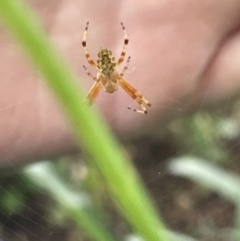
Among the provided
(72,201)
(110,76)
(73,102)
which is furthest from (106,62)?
(73,102)

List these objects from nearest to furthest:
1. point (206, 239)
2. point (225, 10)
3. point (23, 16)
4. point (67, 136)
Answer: point (23, 16) → point (225, 10) → point (67, 136) → point (206, 239)

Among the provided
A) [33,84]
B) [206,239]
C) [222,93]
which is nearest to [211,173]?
[222,93]

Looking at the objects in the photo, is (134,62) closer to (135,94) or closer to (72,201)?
(135,94)

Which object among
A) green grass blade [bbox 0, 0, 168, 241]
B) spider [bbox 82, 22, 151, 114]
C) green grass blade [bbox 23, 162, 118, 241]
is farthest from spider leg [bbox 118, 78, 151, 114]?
green grass blade [bbox 0, 0, 168, 241]

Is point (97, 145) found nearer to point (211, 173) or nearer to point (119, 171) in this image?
point (119, 171)

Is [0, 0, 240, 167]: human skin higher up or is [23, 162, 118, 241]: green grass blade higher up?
[0, 0, 240, 167]: human skin

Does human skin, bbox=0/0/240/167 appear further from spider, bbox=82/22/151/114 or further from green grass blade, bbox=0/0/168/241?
green grass blade, bbox=0/0/168/241
